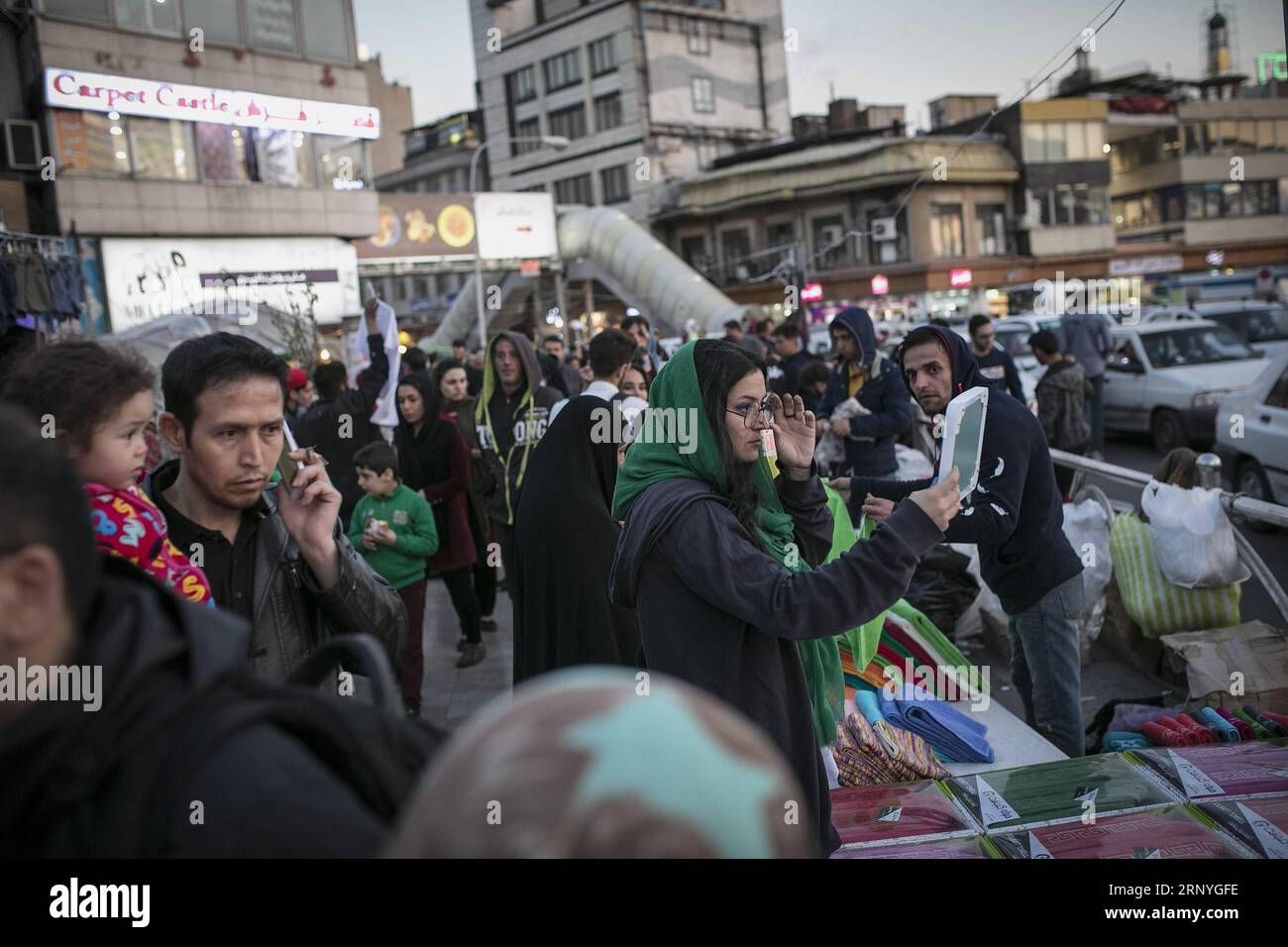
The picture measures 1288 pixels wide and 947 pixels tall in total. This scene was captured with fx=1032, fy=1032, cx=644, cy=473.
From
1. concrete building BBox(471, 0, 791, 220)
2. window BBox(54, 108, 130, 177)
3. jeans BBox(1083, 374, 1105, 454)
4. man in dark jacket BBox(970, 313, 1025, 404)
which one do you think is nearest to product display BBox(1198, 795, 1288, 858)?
man in dark jacket BBox(970, 313, 1025, 404)

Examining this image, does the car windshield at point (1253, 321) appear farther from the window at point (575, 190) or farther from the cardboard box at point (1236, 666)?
the window at point (575, 190)

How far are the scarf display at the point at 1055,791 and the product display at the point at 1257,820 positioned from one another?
175 millimetres

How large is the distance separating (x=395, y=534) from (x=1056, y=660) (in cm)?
368

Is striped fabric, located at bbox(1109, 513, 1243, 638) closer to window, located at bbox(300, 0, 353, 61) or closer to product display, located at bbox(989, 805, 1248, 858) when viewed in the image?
product display, located at bbox(989, 805, 1248, 858)

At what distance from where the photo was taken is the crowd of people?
0.88 metres

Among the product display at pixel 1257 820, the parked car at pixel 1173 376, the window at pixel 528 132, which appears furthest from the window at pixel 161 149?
the window at pixel 528 132

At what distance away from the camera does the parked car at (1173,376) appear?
13.8 meters

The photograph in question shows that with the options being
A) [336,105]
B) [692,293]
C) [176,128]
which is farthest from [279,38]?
[692,293]

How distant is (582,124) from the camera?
61719 millimetres

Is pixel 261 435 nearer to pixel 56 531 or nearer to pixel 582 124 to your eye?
pixel 56 531

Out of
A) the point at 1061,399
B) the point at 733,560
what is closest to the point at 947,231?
the point at 1061,399

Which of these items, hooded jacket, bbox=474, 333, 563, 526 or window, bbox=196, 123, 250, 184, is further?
window, bbox=196, 123, 250, 184

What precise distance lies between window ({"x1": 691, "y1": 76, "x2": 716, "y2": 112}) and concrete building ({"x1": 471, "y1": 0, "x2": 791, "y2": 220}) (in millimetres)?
59

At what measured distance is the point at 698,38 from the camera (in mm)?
61594
